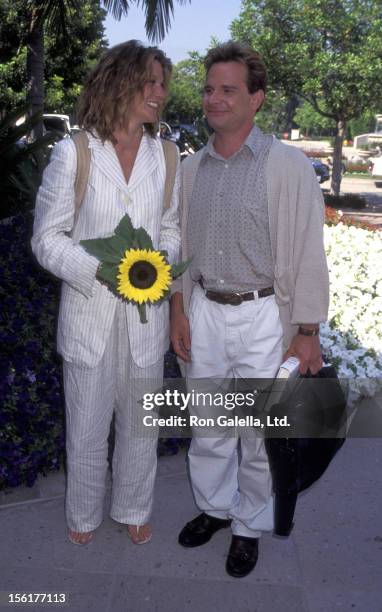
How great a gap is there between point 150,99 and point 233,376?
1.23 meters

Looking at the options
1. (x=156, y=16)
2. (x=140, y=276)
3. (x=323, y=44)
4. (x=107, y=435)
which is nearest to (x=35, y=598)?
(x=107, y=435)

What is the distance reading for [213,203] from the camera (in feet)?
9.83

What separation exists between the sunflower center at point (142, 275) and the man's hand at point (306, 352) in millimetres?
726

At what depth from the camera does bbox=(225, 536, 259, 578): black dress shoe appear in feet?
10.4

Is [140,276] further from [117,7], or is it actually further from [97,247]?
[117,7]

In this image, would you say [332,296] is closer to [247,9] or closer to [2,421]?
[2,421]

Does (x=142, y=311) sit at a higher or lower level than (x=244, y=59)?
lower

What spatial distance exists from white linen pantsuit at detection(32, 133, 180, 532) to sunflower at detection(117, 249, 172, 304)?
18 cm

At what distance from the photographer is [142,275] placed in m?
2.66

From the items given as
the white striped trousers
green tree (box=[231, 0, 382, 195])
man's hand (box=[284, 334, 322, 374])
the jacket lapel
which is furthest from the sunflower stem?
green tree (box=[231, 0, 382, 195])

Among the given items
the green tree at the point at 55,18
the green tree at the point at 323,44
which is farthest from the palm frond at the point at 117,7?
the green tree at the point at 323,44

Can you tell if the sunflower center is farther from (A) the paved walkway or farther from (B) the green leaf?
(A) the paved walkway

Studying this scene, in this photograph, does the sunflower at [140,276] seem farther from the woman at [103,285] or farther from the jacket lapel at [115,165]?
the jacket lapel at [115,165]

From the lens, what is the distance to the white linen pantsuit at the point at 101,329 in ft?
9.22
